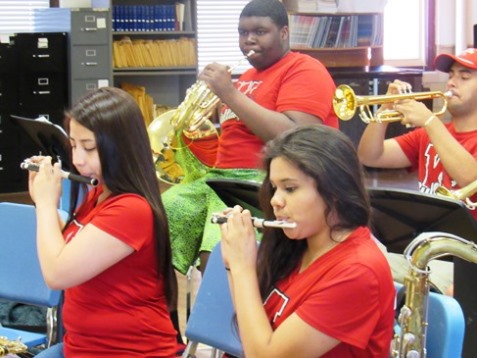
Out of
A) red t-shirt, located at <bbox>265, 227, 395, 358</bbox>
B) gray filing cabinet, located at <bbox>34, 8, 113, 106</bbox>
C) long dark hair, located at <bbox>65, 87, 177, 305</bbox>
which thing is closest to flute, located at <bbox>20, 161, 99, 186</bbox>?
long dark hair, located at <bbox>65, 87, 177, 305</bbox>

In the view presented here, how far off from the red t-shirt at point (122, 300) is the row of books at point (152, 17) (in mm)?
5063

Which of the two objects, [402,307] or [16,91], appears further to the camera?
[16,91]

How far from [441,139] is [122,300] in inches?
43.9

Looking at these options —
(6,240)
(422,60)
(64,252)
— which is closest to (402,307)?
(64,252)

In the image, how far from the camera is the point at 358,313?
4.99 feet

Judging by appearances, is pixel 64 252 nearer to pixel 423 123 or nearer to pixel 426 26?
pixel 423 123

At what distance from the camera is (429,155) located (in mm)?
2750

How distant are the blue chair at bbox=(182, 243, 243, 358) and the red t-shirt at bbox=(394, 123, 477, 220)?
787 millimetres

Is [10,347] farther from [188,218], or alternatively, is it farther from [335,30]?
[335,30]

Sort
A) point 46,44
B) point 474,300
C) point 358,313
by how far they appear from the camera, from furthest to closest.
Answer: point 46,44
point 474,300
point 358,313

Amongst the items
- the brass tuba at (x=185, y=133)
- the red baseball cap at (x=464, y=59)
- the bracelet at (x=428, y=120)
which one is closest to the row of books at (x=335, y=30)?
the brass tuba at (x=185, y=133)

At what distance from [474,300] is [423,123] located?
1.94 ft

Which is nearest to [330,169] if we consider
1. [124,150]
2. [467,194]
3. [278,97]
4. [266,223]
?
[266,223]

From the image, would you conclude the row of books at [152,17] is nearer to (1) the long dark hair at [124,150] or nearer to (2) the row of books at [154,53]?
(2) the row of books at [154,53]
